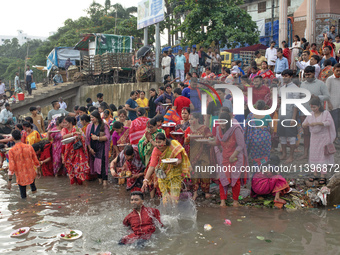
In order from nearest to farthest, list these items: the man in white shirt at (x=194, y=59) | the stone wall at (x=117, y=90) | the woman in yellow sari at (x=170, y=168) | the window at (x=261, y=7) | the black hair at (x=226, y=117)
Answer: the woman in yellow sari at (x=170, y=168), the black hair at (x=226, y=117), the man in white shirt at (x=194, y=59), the stone wall at (x=117, y=90), the window at (x=261, y=7)

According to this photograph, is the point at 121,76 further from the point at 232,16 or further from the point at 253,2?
the point at 253,2

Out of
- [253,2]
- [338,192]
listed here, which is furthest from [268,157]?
[253,2]

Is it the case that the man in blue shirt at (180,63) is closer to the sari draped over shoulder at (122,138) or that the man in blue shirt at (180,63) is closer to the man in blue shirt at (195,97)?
the man in blue shirt at (195,97)

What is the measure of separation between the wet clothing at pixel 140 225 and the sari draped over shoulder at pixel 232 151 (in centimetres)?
176

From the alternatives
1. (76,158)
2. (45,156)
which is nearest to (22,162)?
(76,158)

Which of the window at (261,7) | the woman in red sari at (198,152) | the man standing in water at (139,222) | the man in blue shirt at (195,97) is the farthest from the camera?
the window at (261,7)

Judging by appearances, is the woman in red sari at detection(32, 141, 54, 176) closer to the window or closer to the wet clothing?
the wet clothing

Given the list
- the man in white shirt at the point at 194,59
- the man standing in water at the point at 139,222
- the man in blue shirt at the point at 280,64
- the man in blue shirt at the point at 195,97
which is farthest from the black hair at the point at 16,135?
the man in white shirt at the point at 194,59

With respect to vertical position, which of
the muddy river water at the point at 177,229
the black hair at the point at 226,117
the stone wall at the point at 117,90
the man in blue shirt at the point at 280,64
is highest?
the man in blue shirt at the point at 280,64

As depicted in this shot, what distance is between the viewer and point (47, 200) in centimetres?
714

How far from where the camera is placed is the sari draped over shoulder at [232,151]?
6124mm

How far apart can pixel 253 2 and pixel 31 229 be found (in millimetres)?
25454

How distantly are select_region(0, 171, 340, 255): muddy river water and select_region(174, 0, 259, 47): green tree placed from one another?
12566 mm

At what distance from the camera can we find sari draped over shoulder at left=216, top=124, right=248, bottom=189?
20.1ft
